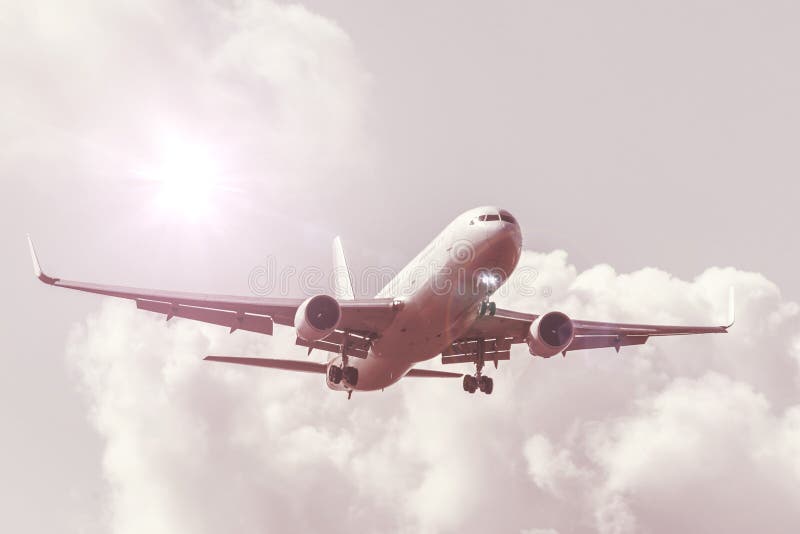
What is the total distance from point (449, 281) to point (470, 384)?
935 cm

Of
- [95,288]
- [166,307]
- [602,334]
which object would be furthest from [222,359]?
[602,334]

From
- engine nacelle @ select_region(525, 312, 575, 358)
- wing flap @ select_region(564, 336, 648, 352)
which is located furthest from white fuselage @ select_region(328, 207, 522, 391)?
wing flap @ select_region(564, 336, 648, 352)

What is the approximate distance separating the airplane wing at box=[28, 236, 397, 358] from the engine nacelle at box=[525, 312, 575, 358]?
20.0 ft


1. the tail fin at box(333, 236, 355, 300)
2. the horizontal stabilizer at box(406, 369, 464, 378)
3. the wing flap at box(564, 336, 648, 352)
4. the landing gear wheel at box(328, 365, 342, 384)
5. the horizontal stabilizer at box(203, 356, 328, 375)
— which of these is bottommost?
the landing gear wheel at box(328, 365, 342, 384)

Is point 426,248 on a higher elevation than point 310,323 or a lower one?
higher

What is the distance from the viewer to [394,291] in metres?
32.1

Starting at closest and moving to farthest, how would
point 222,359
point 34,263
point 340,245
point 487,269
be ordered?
point 487,269 < point 34,263 < point 222,359 < point 340,245

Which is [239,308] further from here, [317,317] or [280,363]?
[280,363]

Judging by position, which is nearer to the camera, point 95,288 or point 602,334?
point 95,288

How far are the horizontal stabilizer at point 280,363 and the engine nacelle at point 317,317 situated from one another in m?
5.21

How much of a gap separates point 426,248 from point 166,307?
36.6 feet

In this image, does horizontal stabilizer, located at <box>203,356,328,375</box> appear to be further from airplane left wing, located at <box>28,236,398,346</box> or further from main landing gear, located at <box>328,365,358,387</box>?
main landing gear, located at <box>328,365,358,387</box>

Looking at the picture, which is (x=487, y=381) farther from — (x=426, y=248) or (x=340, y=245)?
(x=340, y=245)

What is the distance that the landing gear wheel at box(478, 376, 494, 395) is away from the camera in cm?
3559
